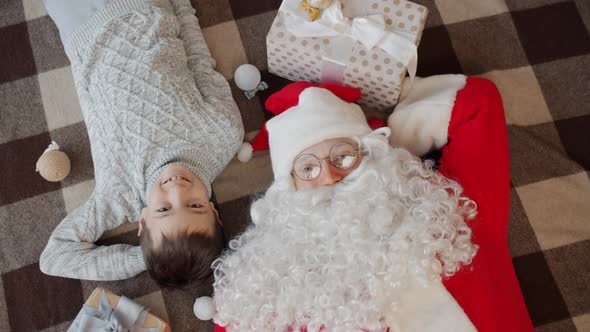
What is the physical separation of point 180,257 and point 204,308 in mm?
285

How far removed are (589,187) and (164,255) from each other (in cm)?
A: 129

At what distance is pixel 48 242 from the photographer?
1408 mm

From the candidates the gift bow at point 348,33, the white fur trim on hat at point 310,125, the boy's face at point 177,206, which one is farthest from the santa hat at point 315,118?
the boy's face at point 177,206

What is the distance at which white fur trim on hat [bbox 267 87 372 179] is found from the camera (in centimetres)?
117

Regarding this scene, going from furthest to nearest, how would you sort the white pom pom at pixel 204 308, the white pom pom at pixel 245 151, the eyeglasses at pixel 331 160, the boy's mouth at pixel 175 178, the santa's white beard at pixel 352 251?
the white pom pom at pixel 245 151, the white pom pom at pixel 204 308, the boy's mouth at pixel 175 178, the eyeglasses at pixel 331 160, the santa's white beard at pixel 352 251

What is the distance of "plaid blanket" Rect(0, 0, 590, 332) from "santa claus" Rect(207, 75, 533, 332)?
28 centimetres

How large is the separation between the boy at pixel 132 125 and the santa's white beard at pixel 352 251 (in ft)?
0.73

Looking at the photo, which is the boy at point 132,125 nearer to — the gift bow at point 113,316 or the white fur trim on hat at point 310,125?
the gift bow at point 113,316

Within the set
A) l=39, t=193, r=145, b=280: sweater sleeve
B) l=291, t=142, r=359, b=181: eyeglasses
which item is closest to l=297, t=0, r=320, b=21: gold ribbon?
l=291, t=142, r=359, b=181: eyeglasses

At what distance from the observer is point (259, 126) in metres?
1.54

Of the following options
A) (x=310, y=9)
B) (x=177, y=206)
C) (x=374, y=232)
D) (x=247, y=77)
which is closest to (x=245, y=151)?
(x=247, y=77)

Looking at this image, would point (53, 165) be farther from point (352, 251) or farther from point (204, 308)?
point (352, 251)

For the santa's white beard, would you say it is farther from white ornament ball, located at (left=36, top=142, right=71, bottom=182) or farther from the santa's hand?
white ornament ball, located at (left=36, top=142, right=71, bottom=182)

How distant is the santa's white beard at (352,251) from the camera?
101 cm
